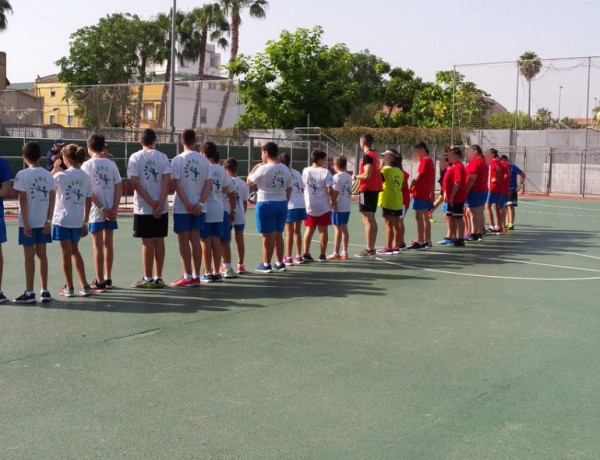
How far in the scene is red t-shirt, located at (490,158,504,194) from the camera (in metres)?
16.9

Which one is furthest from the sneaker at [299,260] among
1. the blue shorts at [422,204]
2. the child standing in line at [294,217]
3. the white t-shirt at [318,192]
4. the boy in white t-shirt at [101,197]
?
the boy in white t-shirt at [101,197]

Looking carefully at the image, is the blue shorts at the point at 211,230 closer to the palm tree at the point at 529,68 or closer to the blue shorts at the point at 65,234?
the blue shorts at the point at 65,234

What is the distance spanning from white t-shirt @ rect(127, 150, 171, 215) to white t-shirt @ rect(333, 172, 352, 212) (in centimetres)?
379

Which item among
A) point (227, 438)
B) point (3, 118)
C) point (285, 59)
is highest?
point (285, 59)

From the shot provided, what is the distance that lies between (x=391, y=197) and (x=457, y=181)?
6.12ft

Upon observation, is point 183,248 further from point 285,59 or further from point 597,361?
point 285,59

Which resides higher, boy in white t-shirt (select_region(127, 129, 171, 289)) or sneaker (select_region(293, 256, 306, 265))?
boy in white t-shirt (select_region(127, 129, 171, 289))

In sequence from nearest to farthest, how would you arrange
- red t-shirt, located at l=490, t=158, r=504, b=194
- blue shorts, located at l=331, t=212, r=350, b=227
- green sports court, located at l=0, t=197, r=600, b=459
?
1. green sports court, located at l=0, t=197, r=600, b=459
2. blue shorts, located at l=331, t=212, r=350, b=227
3. red t-shirt, located at l=490, t=158, r=504, b=194

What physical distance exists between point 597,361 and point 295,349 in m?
2.57

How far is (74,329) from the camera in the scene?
7238 mm

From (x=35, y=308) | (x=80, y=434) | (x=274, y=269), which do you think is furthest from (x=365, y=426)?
(x=274, y=269)

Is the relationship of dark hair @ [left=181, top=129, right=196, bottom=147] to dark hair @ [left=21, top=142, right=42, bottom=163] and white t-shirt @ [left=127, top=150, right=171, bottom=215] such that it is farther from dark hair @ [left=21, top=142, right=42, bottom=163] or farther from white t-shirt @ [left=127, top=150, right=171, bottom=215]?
dark hair @ [left=21, top=142, right=42, bottom=163]

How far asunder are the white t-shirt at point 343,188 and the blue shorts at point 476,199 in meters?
3.88

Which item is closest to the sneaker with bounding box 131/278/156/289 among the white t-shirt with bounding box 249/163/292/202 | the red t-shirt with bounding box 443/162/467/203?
the white t-shirt with bounding box 249/163/292/202
